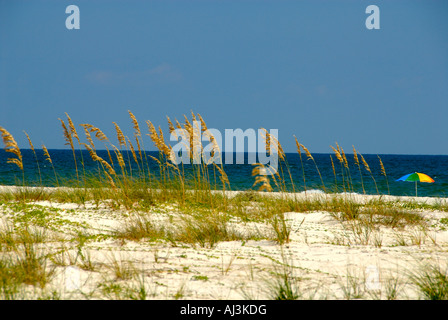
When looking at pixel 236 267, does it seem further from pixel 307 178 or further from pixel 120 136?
pixel 307 178

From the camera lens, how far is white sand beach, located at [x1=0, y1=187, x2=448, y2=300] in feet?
8.46

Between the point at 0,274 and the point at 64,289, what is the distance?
50 centimetres

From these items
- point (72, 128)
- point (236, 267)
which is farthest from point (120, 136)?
point (236, 267)

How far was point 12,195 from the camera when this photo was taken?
6.56m

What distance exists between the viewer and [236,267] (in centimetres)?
317

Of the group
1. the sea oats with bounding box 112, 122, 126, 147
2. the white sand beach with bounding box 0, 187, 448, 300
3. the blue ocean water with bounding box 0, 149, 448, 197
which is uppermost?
the sea oats with bounding box 112, 122, 126, 147

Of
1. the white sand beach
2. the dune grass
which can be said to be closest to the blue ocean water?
the dune grass

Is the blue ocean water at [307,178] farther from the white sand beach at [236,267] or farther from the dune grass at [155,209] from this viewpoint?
the white sand beach at [236,267]

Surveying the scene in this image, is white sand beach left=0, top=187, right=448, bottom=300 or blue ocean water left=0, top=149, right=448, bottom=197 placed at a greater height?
white sand beach left=0, top=187, right=448, bottom=300

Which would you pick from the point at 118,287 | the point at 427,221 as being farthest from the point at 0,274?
the point at 427,221

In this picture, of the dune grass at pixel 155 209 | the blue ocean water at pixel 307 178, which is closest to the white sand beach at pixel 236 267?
the dune grass at pixel 155 209

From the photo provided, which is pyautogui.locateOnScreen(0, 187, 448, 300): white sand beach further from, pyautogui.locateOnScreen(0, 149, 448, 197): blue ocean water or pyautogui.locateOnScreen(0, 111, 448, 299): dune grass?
pyautogui.locateOnScreen(0, 149, 448, 197): blue ocean water
